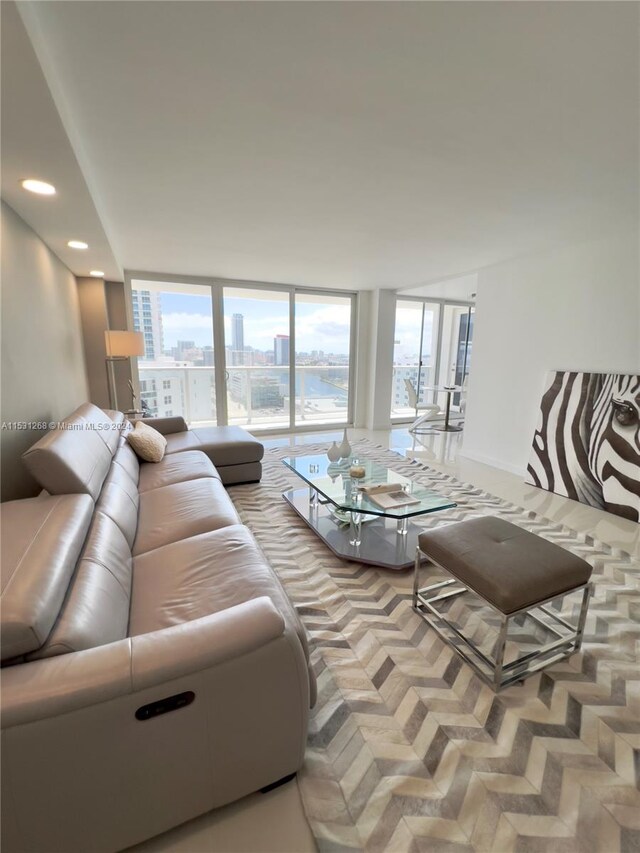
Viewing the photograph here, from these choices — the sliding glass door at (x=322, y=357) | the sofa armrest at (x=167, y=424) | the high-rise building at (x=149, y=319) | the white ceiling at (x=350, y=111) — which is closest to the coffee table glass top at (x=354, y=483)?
the sofa armrest at (x=167, y=424)

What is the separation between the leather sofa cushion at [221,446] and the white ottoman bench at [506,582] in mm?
2097

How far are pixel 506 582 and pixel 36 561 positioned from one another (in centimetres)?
162

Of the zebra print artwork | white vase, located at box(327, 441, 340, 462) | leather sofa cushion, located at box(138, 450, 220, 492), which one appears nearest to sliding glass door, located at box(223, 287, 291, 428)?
leather sofa cushion, located at box(138, 450, 220, 492)

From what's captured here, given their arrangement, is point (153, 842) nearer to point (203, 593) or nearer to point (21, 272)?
point (203, 593)

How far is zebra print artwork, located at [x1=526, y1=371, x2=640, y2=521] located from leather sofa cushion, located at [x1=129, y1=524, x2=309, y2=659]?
313 centimetres

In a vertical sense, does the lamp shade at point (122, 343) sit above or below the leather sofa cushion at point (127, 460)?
above

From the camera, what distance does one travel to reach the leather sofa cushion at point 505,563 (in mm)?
1433

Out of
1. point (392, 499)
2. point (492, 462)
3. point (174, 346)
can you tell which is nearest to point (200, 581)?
point (392, 499)

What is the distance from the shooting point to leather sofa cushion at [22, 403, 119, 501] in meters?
1.55

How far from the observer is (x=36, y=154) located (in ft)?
5.06

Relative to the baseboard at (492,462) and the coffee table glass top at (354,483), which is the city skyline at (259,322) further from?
the coffee table glass top at (354,483)

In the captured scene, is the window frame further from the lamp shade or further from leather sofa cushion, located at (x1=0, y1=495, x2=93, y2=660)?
leather sofa cushion, located at (x1=0, y1=495, x2=93, y2=660)

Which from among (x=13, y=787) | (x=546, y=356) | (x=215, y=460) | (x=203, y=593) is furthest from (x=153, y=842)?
(x=546, y=356)

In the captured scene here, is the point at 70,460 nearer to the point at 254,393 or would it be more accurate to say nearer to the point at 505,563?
the point at 505,563
